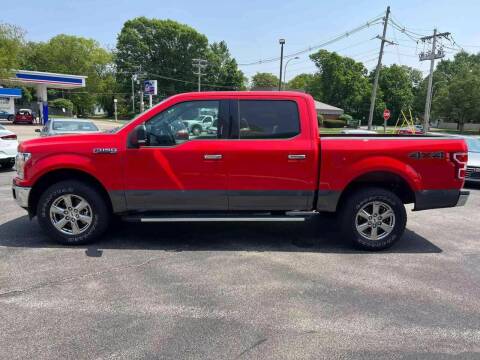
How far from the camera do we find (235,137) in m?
5.11

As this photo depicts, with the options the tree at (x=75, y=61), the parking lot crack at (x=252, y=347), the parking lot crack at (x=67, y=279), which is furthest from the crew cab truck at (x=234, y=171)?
the tree at (x=75, y=61)

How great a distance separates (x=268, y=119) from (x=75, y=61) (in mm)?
80772

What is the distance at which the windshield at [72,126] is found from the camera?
12584mm

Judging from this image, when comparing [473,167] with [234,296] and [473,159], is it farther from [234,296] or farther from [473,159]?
[234,296]

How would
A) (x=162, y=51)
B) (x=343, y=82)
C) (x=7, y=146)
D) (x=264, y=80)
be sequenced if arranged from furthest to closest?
(x=264, y=80) → (x=343, y=82) → (x=162, y=51) → (x=7, y=146)

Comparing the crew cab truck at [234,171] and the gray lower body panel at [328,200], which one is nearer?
the crew cab truck at [234,171]

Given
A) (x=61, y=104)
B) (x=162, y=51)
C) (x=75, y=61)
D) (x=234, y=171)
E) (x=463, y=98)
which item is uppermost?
(x=162, y=51)

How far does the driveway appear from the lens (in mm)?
3119

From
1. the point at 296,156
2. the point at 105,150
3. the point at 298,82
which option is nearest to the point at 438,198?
the point at 296,156

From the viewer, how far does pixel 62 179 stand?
530 centimetres

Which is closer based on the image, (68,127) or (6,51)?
(68,127)

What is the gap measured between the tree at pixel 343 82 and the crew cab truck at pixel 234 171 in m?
79.0

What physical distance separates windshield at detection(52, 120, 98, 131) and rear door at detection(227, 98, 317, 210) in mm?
8787

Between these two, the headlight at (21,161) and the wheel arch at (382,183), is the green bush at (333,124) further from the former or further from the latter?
Result: the headlight at (21,161)
